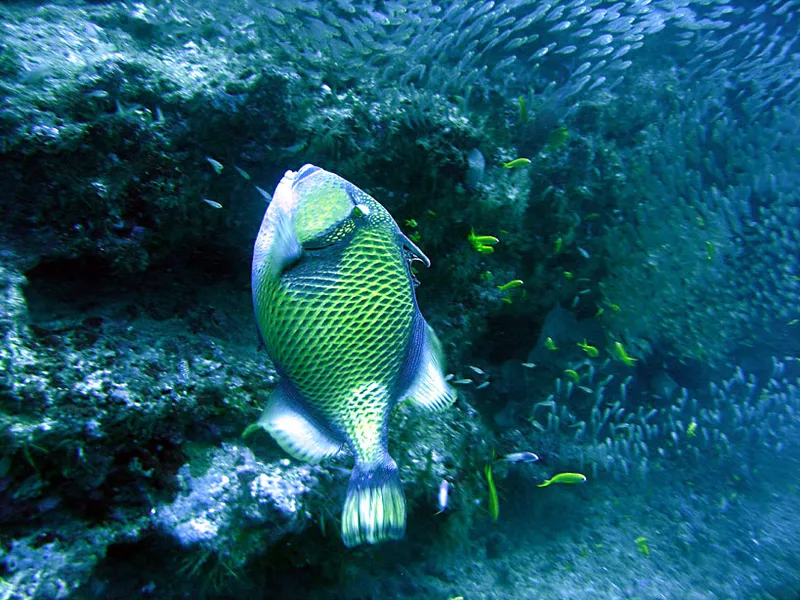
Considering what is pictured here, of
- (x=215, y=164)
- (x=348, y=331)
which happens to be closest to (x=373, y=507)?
(x=348, y=331)

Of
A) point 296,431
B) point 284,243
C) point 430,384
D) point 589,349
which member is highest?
point 284,243

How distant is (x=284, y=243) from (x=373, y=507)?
82cm

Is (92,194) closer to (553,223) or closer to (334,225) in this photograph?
(334,225)

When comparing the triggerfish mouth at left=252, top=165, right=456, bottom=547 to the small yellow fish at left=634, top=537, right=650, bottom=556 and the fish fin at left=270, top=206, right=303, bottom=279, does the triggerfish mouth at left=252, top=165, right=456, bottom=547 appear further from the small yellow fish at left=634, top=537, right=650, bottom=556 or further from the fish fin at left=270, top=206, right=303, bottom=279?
the small yellow fish at left=634, top=537, right=650, bottom=556

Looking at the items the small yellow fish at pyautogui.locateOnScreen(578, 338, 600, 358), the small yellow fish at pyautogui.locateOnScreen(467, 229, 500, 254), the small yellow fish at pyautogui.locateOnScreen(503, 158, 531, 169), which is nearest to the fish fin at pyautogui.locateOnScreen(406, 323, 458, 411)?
the small yellow fish at pyautogui.locateOnScreen(467, 229, 500, 254)

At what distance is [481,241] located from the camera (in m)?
3.59

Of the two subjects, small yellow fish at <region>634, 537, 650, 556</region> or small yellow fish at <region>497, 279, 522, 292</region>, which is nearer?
small yellow fish at <region>497, 279, 522, 292</region>

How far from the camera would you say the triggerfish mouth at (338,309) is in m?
1.20

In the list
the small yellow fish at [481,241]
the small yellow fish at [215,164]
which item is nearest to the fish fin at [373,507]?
the small yellow fish at [215,164]

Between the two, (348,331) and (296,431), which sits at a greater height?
(348,331)

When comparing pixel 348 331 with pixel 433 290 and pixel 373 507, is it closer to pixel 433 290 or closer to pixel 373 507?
pixel 373 507

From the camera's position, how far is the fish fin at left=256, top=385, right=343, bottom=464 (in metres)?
1.29

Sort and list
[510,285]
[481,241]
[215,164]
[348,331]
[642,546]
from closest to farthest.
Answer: [348,331] < [215,164] < [481,241] < [510,285] < [642,546]

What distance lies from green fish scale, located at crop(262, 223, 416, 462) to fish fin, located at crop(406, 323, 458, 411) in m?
0.15
